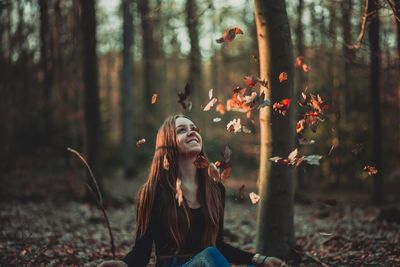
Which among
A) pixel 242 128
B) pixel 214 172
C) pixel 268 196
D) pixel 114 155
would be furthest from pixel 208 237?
pixel 114 155

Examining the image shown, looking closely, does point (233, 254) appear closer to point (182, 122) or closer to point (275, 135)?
point (182, 122)

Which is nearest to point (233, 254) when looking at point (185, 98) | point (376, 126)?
point (185, 98)

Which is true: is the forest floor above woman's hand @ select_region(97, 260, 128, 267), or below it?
below

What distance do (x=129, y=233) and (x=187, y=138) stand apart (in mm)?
4765

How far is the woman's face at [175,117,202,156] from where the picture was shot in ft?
11.8

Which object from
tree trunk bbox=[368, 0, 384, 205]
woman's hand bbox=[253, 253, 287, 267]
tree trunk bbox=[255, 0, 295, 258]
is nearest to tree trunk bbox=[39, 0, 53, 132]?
tree trunk bbox=[368, 0, 384, 205]

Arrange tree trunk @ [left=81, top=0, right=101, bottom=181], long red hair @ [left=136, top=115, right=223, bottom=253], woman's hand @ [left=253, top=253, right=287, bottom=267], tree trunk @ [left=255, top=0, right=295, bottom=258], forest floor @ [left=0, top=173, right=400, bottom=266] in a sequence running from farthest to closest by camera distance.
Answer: tree trunk @ [left=81, top=0, right=101, bottom=181] < forest floor @ [left=0, top=173, right=400, bottom=266] < tree trunk @ [left=255, top=0, right=295, bottom=258] < long red hair @ [left=136, top=115, right=223, bottom=253] < woman's hand @ [left=253, top=253, right=287, bottom=267]

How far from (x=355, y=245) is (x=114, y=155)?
51.3ft

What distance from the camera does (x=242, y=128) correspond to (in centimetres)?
351

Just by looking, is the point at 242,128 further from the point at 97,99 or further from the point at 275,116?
the point at 97,99

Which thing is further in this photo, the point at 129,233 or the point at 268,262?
the point at 129,233

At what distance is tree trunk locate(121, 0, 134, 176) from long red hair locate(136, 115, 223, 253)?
14364mm

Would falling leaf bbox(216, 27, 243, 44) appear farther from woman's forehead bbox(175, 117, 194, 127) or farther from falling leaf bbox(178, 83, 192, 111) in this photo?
woman's forehead bbox(175, 117, 194, 127)

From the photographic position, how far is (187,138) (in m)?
3.62
